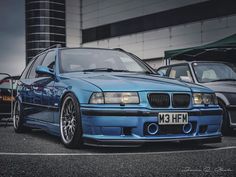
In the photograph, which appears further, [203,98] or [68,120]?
[68,120]

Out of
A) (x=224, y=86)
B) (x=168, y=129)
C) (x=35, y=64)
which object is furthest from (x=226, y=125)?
(x=35, y=64)

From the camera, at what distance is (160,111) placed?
205 inches

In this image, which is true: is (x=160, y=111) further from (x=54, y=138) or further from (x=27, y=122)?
(x=27, y=122)

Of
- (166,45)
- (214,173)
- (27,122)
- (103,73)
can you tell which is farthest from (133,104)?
(166,45)

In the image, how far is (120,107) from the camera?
517 cm

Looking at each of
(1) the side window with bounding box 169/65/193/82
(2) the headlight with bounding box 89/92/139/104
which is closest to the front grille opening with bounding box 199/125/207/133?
(2) the headlight with bounding box 89/92/139/104

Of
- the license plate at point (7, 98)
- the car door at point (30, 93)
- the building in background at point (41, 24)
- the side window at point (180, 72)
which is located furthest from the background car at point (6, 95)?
Result: the building in background at point (41, 24)

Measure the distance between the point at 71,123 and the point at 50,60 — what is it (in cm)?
165

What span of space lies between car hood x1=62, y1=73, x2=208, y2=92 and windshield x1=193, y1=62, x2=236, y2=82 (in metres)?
2.61

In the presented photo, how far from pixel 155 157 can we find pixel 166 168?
716 mm

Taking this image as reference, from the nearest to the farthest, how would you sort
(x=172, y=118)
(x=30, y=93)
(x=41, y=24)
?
1. (x=172, y=118)
2. (x=30, y=93)
3. (x=41, y=24)

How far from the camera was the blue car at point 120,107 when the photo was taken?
5156 millimetres

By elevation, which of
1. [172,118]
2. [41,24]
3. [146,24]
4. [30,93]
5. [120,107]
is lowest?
[172,118]

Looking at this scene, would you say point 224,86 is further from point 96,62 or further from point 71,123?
point 71,123
